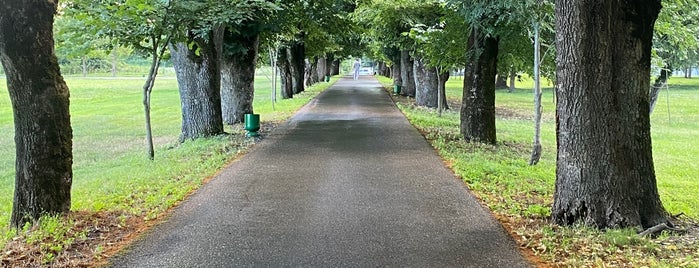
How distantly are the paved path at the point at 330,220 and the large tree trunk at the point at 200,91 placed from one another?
357 cm

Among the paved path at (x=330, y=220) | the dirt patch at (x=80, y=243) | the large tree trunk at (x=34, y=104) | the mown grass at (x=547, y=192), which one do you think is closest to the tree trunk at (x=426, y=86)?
the mown grass at (x=547, y=192)

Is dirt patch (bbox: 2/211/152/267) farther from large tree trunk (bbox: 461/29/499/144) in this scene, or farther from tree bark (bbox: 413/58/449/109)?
tree bark (bbox: 413/58/449/109)

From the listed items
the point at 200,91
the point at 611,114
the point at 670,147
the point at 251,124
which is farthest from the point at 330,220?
the point at 670,147

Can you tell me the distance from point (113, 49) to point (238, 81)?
6558 mm

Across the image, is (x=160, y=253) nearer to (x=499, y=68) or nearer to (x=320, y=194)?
(x=320, y=194)

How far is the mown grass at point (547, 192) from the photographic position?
15.9ft

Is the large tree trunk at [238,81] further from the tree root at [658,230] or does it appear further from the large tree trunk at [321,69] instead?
the large tree trunk at [321,69]

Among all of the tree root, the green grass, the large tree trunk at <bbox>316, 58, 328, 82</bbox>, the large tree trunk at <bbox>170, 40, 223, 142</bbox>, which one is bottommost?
the green grass

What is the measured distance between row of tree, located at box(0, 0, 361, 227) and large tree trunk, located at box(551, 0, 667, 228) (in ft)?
17.3

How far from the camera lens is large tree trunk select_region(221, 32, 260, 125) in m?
17.0

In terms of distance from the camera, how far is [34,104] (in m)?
5.77

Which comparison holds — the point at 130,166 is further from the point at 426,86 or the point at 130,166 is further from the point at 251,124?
the point at 426,86

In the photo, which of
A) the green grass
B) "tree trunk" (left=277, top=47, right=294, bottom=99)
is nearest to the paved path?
the green grass

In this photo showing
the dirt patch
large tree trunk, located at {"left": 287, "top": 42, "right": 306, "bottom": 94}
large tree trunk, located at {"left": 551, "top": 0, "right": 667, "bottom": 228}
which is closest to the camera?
the dirt patch
